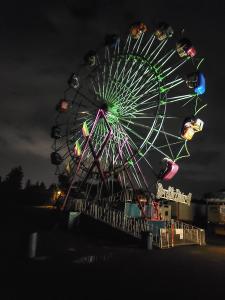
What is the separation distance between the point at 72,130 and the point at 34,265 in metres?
15.8

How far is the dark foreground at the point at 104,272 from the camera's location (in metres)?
7.36

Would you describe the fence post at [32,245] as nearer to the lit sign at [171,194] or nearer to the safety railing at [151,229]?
the safety railing at [151,229]

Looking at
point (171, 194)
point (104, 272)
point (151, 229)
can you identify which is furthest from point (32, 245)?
point (171, 194)

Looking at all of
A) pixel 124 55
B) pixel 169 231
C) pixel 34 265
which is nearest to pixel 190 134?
pixel 169 231

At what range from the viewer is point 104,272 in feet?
31.3

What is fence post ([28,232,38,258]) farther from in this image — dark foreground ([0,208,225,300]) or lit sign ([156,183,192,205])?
lit sign ([156,183,192,205])

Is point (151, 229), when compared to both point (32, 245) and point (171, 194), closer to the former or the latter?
point (171, 194)

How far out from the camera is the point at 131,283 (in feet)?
27.6

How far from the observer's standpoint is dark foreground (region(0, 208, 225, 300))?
24.1 ft

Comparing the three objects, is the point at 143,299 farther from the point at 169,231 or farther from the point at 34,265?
the point at 169,231

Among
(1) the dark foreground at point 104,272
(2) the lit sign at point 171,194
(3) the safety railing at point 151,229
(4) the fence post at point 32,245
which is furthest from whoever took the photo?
(2) the lit sign at point 171,194

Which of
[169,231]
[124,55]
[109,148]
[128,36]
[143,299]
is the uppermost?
[128,36]

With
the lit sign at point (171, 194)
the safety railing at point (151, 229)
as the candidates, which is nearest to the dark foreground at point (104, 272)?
the safety railing at point (151, 229)

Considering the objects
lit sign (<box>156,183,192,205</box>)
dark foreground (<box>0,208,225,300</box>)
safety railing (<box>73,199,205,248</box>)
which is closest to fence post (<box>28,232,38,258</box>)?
dark foreground (<box>0,208,225,300</box>)
